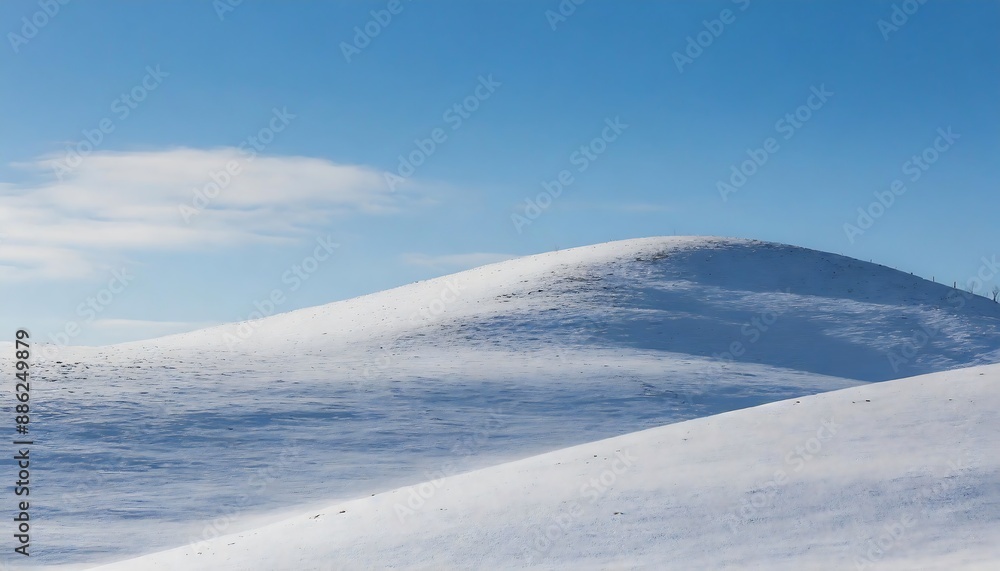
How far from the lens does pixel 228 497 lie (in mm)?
19328

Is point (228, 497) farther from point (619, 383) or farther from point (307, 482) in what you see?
point (619, 383)

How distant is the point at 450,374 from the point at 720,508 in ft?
61.5

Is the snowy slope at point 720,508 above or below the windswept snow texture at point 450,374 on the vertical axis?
below

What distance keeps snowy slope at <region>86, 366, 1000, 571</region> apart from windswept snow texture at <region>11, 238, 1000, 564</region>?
605 centimetres

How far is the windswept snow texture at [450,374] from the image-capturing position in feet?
64.8

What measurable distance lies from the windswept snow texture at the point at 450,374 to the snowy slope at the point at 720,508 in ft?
19.9

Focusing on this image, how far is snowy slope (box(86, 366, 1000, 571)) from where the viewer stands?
33.9ft

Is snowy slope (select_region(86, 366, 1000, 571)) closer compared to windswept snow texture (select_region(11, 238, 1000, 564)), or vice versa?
snowy slope (select_region(86, 366, 1000, 571))

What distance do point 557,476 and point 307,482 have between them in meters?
8.72

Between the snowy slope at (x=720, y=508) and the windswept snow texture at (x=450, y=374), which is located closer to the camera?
A: the snowy slope at (x=720, y=508)

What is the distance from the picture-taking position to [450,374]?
29609mm

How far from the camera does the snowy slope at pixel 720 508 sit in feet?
33.9

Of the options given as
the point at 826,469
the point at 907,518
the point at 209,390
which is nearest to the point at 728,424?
the point at 826,469

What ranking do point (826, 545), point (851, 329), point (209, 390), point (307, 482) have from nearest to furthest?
point (826, 545) → point (307, 482) → point (209, 390) → point (851, 329)
